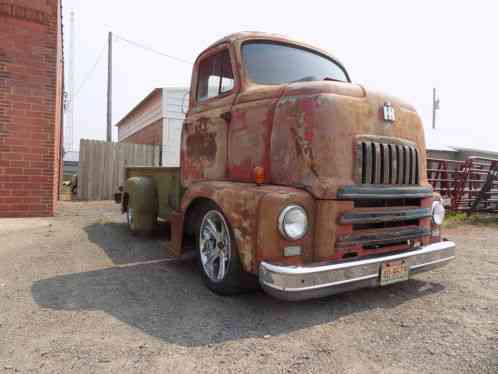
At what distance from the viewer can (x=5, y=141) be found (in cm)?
672

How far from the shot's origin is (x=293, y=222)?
279cm

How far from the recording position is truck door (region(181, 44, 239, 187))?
3835 mm

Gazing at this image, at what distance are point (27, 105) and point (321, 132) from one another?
638cm

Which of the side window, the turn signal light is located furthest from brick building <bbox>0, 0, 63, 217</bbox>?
the turn signal light

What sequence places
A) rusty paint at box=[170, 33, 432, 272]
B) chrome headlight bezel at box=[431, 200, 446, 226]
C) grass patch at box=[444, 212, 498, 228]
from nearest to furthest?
rusty paint at box=[170, 33, 432, 272] → chrome headlight bezel at box=[431, 200, 446, 226] → grass patch at box=[444, 212, 498, 228]

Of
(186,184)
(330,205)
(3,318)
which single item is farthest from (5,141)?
(330,205)

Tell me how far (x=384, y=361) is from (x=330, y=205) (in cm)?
116

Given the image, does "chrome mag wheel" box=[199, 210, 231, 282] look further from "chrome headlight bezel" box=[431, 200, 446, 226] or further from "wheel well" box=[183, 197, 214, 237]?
"chrome headlight bezel" box=[431, 200, 446, 226]

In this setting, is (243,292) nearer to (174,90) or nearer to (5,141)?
(5,141)

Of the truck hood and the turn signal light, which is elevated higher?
the truck hood

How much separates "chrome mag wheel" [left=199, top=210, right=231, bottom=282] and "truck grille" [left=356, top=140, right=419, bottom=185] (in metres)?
1.33

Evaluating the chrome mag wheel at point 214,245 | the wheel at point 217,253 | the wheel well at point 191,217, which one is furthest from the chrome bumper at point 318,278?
the wheel well at point 191,217

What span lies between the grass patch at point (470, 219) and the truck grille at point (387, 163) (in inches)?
234

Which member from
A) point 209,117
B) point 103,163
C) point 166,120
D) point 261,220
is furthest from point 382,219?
point 103,163
